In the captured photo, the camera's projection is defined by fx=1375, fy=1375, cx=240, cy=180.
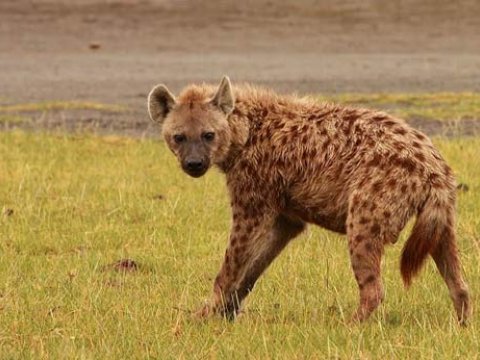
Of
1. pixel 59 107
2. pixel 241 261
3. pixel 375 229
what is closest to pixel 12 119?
pixel 59 107

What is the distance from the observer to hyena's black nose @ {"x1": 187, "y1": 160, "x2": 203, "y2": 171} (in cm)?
648

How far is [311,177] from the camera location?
20.6 feet

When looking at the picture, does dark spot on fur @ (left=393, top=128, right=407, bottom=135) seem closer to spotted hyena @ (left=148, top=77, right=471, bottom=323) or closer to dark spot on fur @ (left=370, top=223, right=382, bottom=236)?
spotted hyena @ (left=148, top=77, right=471, bottom=323)

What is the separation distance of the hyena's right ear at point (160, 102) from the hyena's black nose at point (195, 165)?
1.24 ft

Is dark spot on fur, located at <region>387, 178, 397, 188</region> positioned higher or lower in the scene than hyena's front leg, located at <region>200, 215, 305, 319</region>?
higher

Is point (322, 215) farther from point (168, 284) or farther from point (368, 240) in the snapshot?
point (168, 284)

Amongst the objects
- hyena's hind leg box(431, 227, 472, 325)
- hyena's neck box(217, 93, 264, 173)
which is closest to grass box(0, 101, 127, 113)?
hyena's neck box(217, 93, 264, 173)

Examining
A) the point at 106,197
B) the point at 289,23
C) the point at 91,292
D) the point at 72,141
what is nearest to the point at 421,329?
the point at 91,292

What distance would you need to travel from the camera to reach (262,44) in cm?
2550

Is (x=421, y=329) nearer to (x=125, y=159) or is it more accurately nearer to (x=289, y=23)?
(x=125, y=159)

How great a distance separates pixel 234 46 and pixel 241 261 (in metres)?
19.1

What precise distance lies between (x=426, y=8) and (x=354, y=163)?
2197 cm

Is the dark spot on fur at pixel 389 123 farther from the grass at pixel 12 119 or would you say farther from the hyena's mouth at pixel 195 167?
the grass at pixel 12 119

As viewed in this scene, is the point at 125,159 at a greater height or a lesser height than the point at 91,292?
lesser
